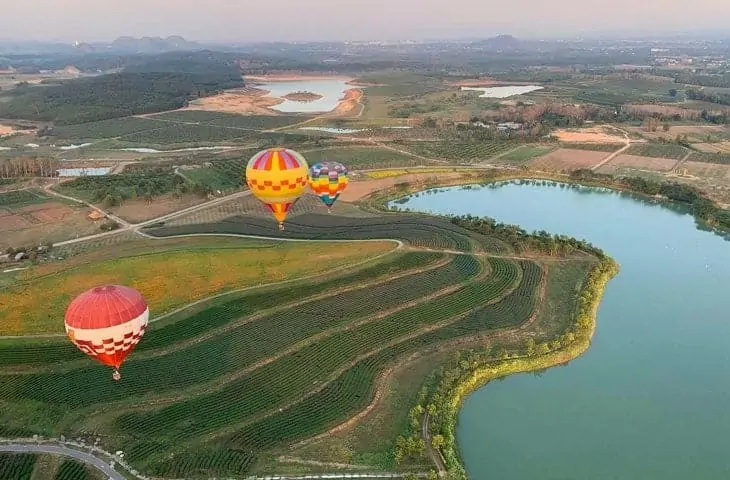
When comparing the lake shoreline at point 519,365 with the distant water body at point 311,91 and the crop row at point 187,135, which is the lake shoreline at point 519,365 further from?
the distant water body at point 311,91

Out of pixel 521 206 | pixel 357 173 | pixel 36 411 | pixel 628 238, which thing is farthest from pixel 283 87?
pixel 36 411

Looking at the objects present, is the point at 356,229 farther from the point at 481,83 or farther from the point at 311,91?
the point at 481,83

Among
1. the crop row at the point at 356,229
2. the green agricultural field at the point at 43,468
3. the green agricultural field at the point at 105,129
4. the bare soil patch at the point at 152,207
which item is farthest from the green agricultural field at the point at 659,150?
the green agricultural field at the point at 105,129

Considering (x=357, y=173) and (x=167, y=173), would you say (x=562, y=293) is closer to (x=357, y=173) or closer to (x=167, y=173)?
(x=357, y=173)

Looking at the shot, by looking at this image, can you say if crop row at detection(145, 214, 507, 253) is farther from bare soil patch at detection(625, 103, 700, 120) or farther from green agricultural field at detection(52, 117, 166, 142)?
bare soil patch at detection(625, 103, 700, 120)

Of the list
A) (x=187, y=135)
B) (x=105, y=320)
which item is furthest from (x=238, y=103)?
(x=105, y=320)
